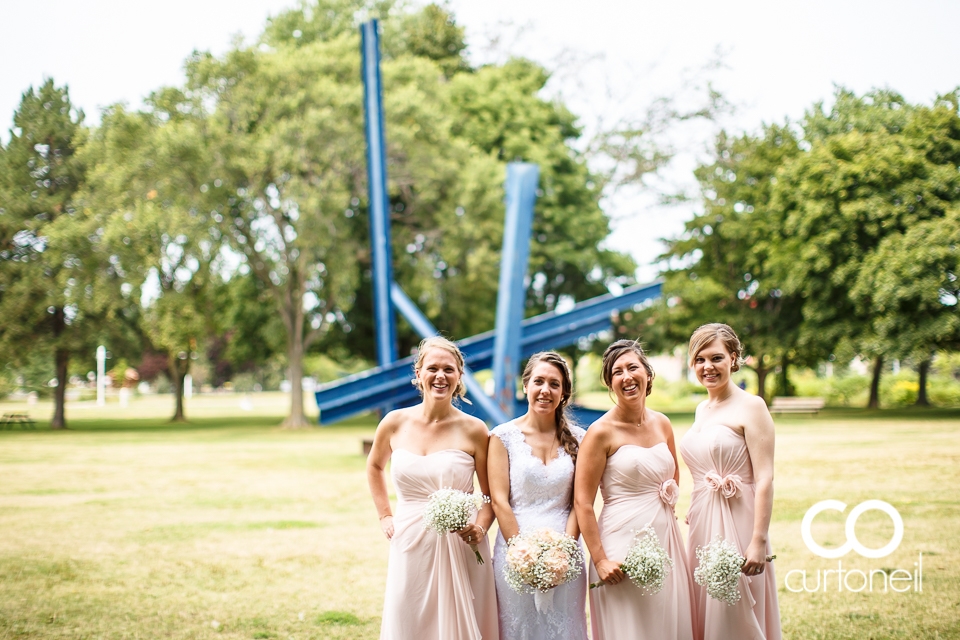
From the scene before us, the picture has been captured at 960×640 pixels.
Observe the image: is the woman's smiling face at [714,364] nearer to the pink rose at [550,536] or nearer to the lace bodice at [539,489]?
the lace bodice at [539,489]

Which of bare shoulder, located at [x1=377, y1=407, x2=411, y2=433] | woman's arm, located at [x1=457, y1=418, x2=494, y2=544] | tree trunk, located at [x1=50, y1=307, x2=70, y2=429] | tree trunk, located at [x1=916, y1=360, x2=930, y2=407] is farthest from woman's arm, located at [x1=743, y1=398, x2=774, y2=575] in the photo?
tree trunk, located at [x1=50, y1=307, x2=70, y2=429]

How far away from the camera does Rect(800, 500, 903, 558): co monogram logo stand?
23.2 feet

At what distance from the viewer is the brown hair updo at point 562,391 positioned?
3.46 meters

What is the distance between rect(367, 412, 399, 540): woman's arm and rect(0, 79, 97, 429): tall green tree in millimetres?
15059

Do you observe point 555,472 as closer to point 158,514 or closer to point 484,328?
point 158,514

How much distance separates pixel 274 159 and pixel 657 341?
574 inches

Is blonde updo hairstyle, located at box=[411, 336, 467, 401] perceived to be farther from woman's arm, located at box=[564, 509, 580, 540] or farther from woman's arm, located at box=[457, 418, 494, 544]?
woman's arm, located at box=[564, 509, 580, 540]

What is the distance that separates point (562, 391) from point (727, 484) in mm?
780

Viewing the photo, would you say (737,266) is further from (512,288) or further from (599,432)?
(599,432)

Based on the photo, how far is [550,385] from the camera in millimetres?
3412

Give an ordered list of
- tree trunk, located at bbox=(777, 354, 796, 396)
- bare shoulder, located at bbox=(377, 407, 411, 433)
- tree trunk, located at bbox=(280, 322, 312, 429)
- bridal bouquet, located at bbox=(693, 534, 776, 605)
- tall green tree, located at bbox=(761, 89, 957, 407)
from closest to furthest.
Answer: bridal bouquet, located at bbox=(693, 534, 776, 605)
bare shoulder, located at bbox=(377, 407, 411, 433)
tall green tree, located at bbox=(761, 89, 957, 407)
tree trunk, located at bbox=(280, 322, 312, 429)
tree trunk, located at bbox=(777, 354, 796, 396)

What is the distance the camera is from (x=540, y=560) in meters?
3.10

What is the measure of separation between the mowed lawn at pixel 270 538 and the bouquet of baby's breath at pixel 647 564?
2.41m

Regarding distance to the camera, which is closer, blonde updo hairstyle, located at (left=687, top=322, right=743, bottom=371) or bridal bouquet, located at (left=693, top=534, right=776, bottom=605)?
bridal bouquet, located at (left=693, top=534, right=776, bottom=605)
